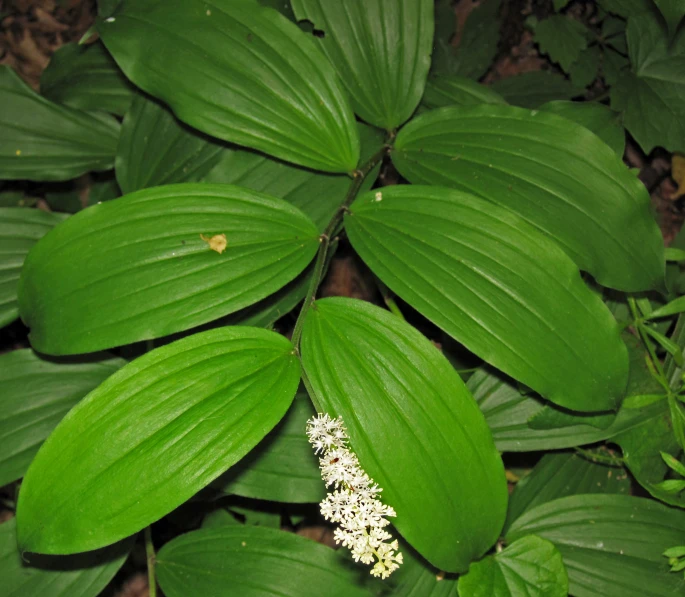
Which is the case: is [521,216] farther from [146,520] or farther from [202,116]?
[146,520]

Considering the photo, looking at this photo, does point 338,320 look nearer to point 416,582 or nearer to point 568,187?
point 568,187

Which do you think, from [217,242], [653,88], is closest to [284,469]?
[217,242]

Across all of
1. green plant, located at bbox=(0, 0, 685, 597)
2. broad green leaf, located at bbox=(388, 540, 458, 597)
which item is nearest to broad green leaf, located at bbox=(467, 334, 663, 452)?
green plant, located at bbox=(0, 0, 685, 597)

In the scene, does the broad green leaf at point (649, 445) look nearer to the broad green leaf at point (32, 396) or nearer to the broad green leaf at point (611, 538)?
the broad green leaf at point (611, 538)

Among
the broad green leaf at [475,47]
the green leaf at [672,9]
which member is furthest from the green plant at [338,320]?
the broad green leaf at [475,47]

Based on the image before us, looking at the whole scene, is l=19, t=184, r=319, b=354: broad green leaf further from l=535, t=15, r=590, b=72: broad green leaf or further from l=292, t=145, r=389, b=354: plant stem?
l=535, t=15, r=590, b=72: broad green leaf

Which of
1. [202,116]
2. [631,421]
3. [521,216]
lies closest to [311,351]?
[521,216]
